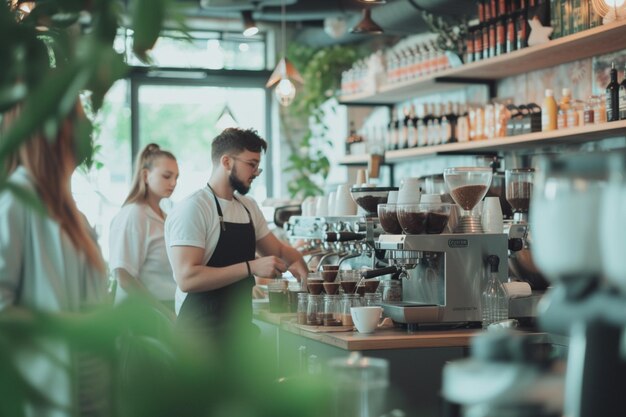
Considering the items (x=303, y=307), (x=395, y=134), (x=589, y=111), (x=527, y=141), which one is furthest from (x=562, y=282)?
(x=395, y=134)

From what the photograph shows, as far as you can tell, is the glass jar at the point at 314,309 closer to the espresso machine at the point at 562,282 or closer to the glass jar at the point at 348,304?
the glass jar at the point at 348,304

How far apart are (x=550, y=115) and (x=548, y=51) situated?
415 millimetres

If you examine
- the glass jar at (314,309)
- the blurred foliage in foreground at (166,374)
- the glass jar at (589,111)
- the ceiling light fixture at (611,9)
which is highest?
the ceiling light fixture at (611,9)

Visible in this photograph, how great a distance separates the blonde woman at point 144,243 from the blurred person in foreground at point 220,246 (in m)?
0.57

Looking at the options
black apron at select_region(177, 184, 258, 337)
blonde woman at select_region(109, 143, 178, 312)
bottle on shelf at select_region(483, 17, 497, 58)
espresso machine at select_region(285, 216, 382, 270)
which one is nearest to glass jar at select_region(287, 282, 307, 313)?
espresso machine at select_region(285, 216, 382, 270)

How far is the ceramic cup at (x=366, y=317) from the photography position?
11.6 ft

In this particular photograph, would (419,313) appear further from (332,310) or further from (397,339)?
(332,310)

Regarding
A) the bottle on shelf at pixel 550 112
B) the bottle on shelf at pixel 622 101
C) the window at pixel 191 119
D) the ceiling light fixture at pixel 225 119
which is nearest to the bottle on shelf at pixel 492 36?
the bottle on shelf at pixel 550 112

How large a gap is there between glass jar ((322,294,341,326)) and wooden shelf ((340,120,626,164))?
202 centimetres

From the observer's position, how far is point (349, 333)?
3588 mm

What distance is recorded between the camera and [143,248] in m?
4.68

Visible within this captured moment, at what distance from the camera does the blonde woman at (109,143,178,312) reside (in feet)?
15.2

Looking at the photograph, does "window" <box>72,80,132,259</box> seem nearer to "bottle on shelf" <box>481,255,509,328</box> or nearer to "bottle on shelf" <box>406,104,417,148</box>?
"bottle on shelf" <box>406,104,417,148</box>

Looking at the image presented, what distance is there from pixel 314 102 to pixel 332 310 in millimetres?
5094
